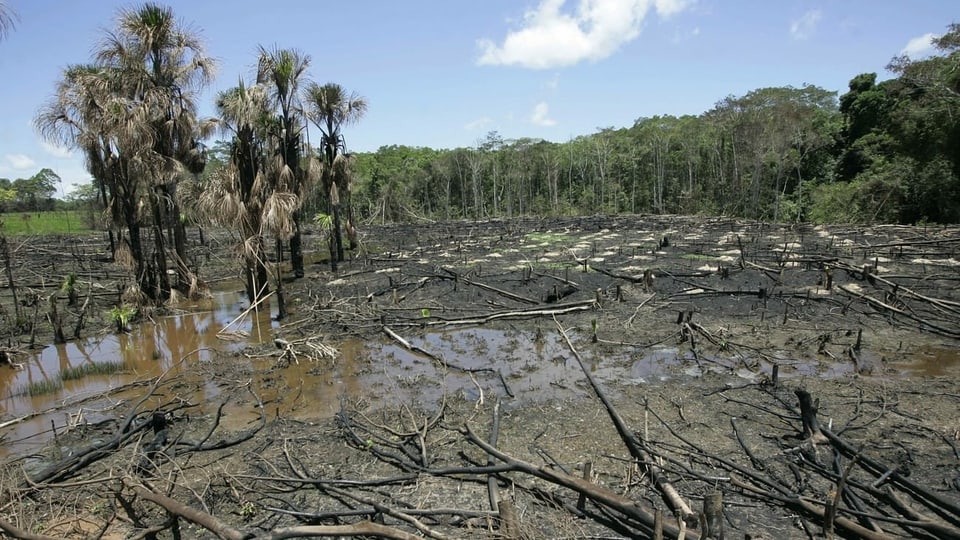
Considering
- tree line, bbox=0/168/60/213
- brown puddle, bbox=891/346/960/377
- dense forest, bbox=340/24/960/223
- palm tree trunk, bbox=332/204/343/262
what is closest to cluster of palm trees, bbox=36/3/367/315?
palm tree trunk, bbox=332/204/343/262

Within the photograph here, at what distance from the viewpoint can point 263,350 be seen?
399 inches

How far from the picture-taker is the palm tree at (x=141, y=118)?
1223 centimetres

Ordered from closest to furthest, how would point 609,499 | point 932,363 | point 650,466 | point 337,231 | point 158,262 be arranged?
point 609,499
point 650,466
point 932,363
point 158,262
point 337,231

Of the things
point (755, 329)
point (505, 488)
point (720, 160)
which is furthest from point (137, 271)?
point (720, 160)

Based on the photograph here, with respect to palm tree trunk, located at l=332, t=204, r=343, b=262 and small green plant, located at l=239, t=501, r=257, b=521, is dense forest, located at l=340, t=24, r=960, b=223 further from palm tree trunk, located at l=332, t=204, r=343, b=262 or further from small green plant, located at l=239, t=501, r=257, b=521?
small green plant, located at l=239, t=501, r=257, b=521

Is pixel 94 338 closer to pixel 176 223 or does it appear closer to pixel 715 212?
pixel 176 223

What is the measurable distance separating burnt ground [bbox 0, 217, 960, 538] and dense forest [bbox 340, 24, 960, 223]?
605 inches

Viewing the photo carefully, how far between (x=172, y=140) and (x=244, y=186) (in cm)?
344

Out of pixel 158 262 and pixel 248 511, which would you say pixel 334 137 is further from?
pixel 248 511

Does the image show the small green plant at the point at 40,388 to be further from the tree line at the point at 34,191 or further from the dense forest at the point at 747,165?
the tree line at the point at 34,191

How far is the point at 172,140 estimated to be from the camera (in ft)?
44.5

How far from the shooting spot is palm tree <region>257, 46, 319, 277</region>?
1451 centimetres

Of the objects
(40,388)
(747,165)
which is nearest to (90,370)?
(40,388)

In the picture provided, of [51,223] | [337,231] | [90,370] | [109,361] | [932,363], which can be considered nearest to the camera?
[932,363]
